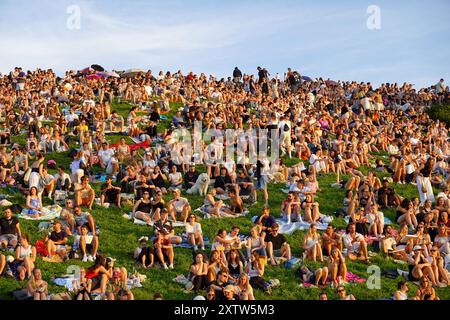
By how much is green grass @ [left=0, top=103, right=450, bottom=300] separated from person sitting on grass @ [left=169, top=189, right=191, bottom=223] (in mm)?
628

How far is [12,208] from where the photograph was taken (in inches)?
782

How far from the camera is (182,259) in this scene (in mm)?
17625

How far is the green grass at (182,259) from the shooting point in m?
15.9

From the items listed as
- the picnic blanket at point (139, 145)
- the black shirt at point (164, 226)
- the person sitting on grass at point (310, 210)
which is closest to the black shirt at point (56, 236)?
the black shirt at point (164, 226)

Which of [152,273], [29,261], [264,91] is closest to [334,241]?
[152,273]

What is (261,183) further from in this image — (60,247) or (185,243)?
(60,247)

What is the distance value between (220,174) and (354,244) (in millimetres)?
6212

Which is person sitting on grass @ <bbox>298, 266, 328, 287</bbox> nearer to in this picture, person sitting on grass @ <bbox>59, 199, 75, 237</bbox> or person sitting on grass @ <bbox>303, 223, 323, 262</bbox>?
person sitting on grass @ <bbox>303, 223, 323, 262</bbox>

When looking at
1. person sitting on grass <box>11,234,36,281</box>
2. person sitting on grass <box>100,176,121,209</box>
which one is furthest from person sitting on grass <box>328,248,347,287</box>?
person sitting on grass <box>100,176,121,209</box>

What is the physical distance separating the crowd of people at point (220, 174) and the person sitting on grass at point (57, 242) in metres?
0.03

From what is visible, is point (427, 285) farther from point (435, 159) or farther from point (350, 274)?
point (435, 159)

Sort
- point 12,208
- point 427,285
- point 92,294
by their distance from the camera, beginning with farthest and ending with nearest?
point 12,208, point 427,285, point 92,294

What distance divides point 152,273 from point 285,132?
12.8 metres

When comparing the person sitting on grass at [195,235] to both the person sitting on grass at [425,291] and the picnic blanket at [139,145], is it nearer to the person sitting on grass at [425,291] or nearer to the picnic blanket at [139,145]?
the person sitting on grass at [425,291]
